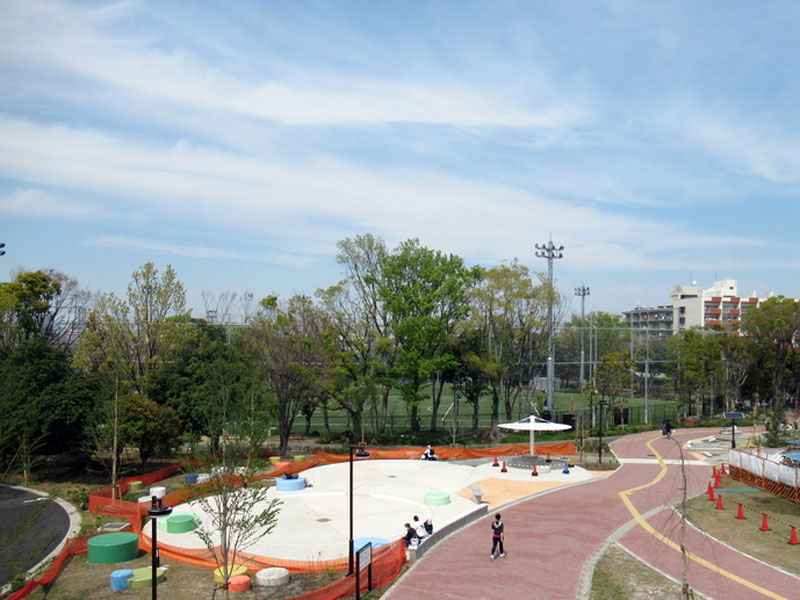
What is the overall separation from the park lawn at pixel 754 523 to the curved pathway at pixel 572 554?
80 centimetres

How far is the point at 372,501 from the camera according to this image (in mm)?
28438

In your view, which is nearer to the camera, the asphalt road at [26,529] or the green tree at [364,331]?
the asphalt road at [26,529]

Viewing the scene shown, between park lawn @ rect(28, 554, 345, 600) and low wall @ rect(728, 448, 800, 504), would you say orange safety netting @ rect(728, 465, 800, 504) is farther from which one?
park lawn @ rect(28, 554, 345, 600)

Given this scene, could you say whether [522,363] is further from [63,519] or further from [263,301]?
[63,519]

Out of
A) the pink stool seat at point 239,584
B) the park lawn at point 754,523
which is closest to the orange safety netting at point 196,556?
the pink stool seat at point 239,584

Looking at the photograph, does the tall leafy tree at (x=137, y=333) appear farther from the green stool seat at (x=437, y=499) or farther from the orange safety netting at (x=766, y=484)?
the orange safety netting at (x=766, y=484)

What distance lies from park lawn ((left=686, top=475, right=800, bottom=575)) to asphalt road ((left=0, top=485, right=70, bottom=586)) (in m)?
20.2

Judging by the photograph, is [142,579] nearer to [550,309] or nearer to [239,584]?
[239,584]

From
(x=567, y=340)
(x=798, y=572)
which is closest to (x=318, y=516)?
(x=798, y=572)

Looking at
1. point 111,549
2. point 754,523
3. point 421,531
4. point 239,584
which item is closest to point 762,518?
point 754,523

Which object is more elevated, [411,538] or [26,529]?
[26,529]

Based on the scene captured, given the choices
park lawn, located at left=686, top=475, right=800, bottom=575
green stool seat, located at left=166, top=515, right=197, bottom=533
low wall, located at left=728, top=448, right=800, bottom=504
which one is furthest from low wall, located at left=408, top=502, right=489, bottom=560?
low wall, located at left=728, top=448, right=800, bottom=504

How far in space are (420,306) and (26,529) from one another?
2840 cm

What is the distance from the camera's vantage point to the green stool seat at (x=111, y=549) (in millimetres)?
20516
